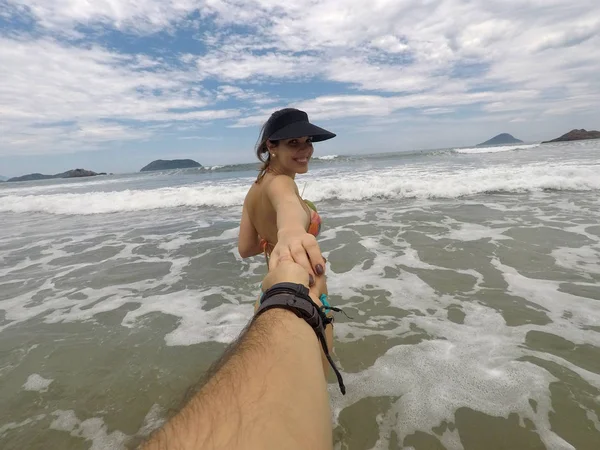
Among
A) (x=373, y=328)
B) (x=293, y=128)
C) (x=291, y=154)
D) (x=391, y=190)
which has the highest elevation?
(x=293, y=128)

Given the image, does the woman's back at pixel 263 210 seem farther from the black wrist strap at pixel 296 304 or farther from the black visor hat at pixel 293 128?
the black wrist strap at pixel 296 304

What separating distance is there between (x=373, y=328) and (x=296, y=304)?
10.4 feet

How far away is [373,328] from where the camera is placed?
4.06m

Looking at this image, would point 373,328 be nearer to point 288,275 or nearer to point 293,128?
point 293,128

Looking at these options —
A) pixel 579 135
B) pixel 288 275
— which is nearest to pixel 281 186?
pixel 288 275

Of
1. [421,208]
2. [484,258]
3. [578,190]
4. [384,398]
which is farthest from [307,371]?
[578,190]

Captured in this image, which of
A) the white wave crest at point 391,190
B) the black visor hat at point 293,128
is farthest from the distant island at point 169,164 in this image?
the black visor hat at point 293,128

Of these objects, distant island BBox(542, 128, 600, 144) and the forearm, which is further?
distant island BBox(542, 128, 600, 144)

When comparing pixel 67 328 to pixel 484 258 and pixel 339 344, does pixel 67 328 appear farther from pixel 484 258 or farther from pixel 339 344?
pixel 484 258

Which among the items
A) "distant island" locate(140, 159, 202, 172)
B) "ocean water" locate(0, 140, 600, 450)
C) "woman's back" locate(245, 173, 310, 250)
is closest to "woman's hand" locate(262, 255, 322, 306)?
"woman's back" locate(245, 173, 310, 250)

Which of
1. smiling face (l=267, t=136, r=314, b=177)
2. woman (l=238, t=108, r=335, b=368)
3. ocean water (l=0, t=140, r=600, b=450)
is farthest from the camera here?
ocean water (l=0, t=140, r=600, b=450)

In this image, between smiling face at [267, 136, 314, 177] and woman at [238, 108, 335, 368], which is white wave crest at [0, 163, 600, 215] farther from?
smiling face at [267, 136, 314, 177]

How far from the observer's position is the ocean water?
2.72 metres

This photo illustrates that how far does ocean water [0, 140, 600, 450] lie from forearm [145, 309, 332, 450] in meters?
1.64
